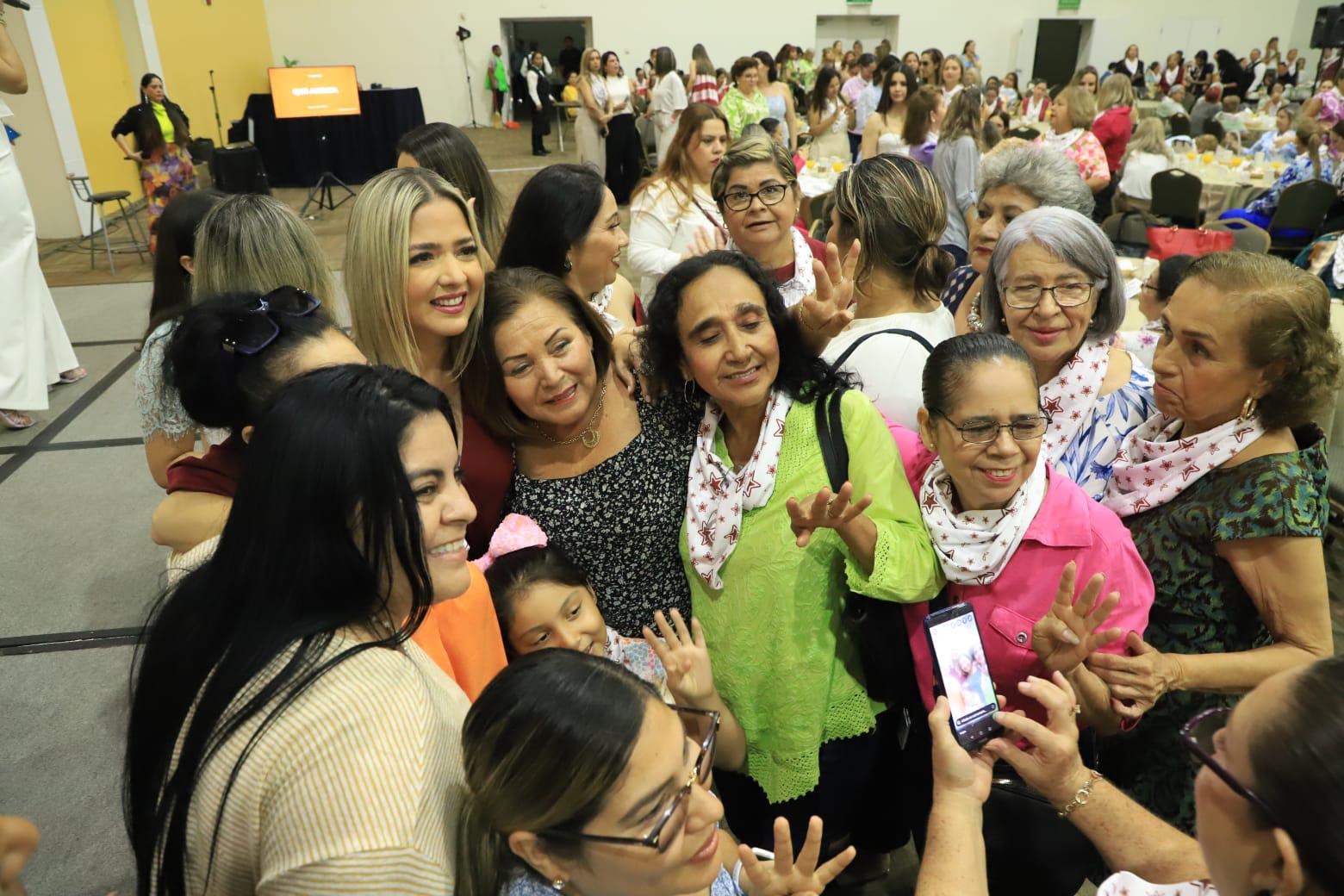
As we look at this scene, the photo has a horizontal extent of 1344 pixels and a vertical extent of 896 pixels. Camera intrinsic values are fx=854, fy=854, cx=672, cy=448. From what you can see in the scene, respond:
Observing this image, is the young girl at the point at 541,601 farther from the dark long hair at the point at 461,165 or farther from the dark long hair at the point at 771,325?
the dark long hair at the point at 461,165

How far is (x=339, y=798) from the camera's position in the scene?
875mm

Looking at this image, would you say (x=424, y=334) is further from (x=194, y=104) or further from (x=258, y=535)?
(x=194, y=104)

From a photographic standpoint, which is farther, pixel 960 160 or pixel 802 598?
pixel 960 160

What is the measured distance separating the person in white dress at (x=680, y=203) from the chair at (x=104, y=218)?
20.3 ft

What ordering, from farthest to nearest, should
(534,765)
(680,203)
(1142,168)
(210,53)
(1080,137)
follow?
(210,53) → (1142,168) → (1080,137) → (680,203) → (534,765)

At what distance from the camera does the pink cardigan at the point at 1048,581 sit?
1.59 meters

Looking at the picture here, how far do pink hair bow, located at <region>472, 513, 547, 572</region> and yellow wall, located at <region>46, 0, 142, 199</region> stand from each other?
10539 millimetres

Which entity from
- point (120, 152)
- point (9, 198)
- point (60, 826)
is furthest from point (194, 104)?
point (60, 826)

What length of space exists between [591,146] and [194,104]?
22.1ft

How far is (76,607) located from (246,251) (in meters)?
2.00

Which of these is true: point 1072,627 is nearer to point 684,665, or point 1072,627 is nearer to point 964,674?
point 964,674

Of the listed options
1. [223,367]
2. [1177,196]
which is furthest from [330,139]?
[223,367]

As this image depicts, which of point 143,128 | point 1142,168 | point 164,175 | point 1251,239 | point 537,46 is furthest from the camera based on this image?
point 537,46

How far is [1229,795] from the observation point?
35.3 inches
